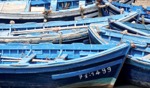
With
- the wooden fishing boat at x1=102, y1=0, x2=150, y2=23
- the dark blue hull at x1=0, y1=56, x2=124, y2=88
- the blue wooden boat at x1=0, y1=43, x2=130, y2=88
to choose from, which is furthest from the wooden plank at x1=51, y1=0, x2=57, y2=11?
the dark blue hull at x1=0, y1=56, x2=124, y2=88

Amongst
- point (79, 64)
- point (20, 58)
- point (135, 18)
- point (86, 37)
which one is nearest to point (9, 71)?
point (20, 58)

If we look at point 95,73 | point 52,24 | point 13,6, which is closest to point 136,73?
point 95,73

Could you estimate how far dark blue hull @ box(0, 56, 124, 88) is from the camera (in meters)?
14.6

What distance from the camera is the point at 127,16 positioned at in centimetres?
1848

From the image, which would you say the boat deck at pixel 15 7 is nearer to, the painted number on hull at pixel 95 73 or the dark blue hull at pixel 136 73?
the dark blue hull at pixel 136 73

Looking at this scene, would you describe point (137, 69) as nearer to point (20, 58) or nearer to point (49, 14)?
point (20, 58)

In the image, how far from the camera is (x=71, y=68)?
14.5 metres

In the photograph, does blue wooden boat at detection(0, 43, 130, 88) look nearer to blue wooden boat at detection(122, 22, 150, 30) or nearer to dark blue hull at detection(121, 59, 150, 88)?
dark blue hull at detection(121, 59, 150, 88)

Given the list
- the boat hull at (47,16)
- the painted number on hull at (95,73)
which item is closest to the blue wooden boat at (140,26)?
the boat hull at (47,16)

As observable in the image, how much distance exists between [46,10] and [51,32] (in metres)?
2.19

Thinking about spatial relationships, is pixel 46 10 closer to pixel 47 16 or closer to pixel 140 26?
pixel 47 16

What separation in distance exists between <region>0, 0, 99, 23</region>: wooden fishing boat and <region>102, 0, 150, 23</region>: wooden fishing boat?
69 centimetres

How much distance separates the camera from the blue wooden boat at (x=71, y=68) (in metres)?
14.5

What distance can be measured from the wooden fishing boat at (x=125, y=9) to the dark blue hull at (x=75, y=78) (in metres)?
5.09
